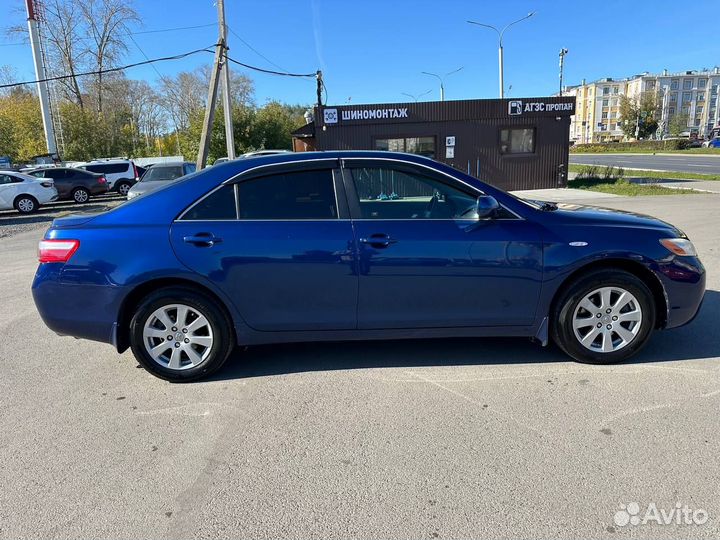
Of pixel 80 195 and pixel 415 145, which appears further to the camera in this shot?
pixel 80 195

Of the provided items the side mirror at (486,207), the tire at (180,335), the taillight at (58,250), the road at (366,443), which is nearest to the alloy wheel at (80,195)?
the road at (366,443)

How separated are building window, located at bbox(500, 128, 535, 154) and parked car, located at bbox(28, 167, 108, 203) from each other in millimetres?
17434

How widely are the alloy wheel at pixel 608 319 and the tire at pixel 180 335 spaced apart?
106 inches

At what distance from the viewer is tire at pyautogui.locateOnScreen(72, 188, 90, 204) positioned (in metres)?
21.0

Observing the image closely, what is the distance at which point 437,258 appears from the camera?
3625mm

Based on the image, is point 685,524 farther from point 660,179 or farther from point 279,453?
point 660,179

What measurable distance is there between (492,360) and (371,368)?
3.25ft

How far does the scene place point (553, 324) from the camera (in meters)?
3.84

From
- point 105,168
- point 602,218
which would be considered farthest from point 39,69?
point 602,218

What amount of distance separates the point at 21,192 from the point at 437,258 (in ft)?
61.7

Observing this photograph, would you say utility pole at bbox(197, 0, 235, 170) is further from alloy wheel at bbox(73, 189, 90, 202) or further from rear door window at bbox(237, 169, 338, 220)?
rear door window at bbox(237, 169, 338, 220)

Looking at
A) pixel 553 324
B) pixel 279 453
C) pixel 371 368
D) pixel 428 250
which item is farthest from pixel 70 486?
pixel 553 324

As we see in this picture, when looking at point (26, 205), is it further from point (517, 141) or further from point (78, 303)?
point (517, 141)

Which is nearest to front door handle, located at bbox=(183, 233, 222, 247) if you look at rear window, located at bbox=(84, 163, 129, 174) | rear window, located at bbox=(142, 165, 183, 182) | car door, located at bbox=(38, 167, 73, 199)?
rear window, located at bbox=(142, 165, 183, 182)
